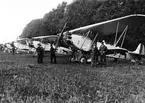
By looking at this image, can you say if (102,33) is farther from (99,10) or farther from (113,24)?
(99,10)

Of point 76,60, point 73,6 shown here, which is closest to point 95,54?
point 76,60

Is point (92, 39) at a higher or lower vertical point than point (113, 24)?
lower

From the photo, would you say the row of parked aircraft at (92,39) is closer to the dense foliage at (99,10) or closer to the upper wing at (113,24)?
the upper wing at (113,24)

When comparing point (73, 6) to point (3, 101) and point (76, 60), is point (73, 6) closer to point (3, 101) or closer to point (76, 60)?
point (76, 60)

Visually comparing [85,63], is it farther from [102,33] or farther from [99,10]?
[99,10]

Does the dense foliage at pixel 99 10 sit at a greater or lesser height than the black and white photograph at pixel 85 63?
greater

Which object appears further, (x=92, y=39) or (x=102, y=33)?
(x=102, y=33)

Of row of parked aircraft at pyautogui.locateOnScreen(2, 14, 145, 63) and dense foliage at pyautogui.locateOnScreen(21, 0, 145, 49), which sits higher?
dense foliage at pyautogui.locateOnScreen(21, 0, 145, 49)

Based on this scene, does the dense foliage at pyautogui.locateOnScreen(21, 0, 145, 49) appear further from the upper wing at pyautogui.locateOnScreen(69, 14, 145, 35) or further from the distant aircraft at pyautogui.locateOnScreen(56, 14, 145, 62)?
the upper wing at pyautogui.locateOnScreen(69, 14, 145, 35)

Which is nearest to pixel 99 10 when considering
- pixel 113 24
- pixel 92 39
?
pixel 92 39

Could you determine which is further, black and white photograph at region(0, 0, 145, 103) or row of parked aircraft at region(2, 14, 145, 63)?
row of parked aircraft at region(2, 14, 145, 63)

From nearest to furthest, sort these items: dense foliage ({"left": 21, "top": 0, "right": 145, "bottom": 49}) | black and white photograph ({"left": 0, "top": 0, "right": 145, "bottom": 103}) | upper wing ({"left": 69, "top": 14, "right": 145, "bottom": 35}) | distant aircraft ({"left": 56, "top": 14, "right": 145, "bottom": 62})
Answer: black and white photograph ({"left": 0, "top": 0, "right": 145, "bottom": 103})
upper wing ({"left": 69, "top": 14, "right": 145, "bottom": 35})
distant aircraft ({"left": 56, "top": 14, "right": 145, "bottom": 62})
dense foliage ({"left": 21, "top": 0, "right": 145, "bottom": 49})

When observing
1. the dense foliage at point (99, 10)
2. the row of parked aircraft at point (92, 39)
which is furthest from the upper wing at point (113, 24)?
the dense foliage at point (99, 10)

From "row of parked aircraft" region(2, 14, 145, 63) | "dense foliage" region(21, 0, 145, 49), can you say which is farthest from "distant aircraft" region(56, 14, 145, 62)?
"dense foliage" region(21, 0, 145, 49)
